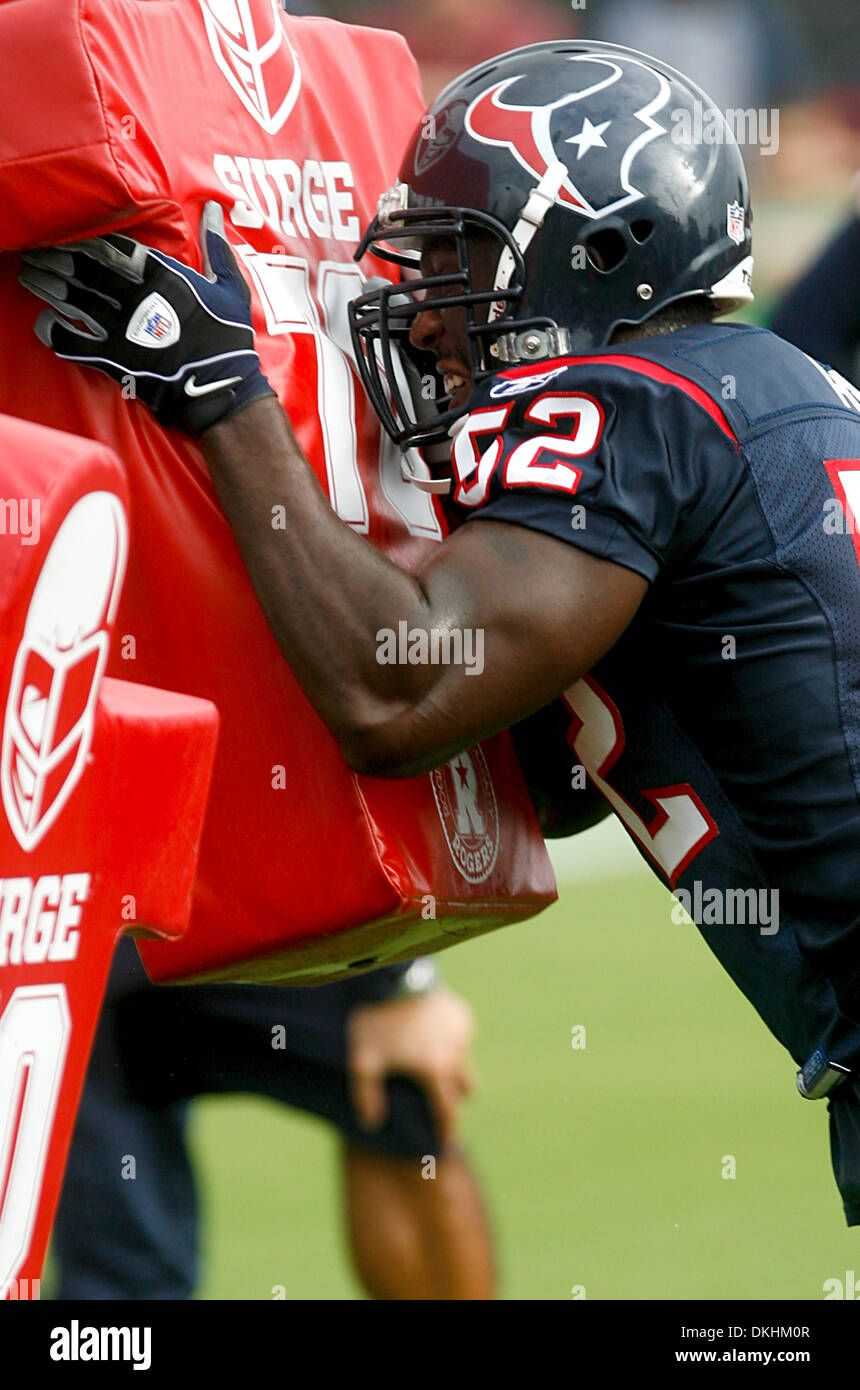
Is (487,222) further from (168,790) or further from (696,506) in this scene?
(168,790)

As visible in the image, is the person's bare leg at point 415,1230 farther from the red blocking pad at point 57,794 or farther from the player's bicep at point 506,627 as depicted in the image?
the red blocking pad at point 57,794

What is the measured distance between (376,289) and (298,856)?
2.05 feet

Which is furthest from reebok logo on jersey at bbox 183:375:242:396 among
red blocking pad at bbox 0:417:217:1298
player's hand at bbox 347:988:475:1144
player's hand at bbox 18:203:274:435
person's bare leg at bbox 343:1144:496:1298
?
person's bare leg at bbox 343:1144:496:1298

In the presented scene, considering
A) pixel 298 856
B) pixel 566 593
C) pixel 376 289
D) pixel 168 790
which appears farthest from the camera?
pixel 376 289

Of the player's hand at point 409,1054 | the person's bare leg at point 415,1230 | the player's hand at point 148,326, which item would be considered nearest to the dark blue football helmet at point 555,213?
the player's hand at point 148,326

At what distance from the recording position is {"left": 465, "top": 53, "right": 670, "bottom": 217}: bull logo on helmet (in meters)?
1.97

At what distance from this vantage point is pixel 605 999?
5.10m

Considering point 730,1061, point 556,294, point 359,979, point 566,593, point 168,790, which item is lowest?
point 730,1061

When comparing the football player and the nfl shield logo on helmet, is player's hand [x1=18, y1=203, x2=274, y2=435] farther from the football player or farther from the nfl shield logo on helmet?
the nfl shield logo on helmet

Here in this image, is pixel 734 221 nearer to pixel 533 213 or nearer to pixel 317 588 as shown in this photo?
pixel 533 213

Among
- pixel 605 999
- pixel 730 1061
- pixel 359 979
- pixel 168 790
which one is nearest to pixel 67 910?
pixel 168 790

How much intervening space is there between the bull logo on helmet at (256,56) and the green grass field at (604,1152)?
1.56 meters

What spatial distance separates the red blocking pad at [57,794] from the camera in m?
1.33

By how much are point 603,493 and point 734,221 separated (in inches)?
16.9
